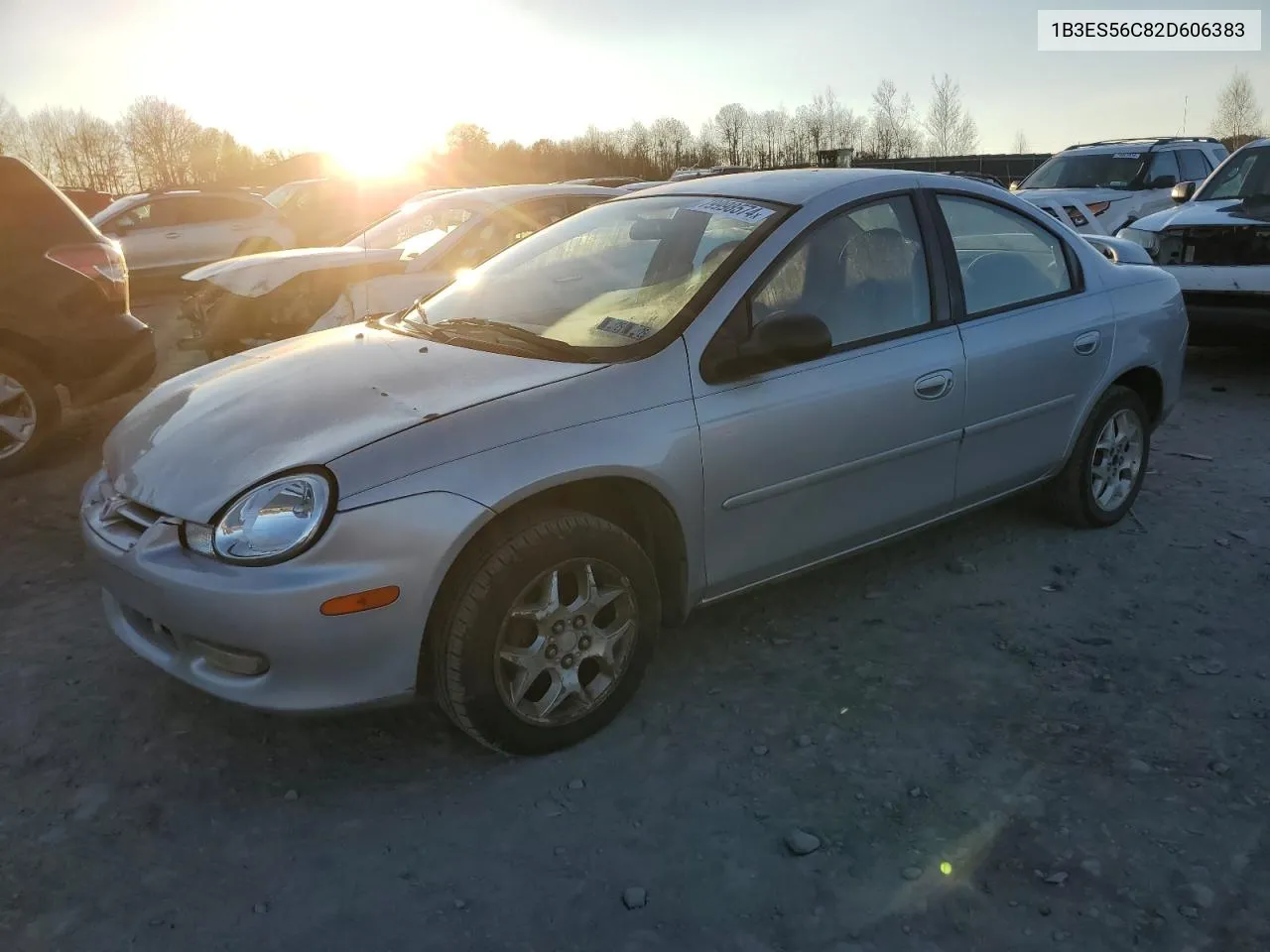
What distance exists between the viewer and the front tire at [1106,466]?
4301 millimetres

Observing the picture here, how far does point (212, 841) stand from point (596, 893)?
105cm

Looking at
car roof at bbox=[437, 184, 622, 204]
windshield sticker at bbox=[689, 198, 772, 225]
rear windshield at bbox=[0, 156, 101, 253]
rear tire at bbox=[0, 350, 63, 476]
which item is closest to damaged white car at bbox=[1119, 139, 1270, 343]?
car roof at bbox=[437, 184, 622, 204]

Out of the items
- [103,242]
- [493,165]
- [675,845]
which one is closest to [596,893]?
Result: [675,845]

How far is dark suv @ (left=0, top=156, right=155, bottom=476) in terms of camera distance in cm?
559

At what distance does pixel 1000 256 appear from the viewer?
3982mm

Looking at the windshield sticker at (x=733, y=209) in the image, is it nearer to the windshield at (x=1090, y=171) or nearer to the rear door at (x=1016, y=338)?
the rear door at (x=1016, y=338)

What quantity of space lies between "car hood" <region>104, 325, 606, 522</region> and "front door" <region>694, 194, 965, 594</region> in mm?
556

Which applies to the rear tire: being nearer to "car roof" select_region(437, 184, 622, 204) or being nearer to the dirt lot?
the dirt lot

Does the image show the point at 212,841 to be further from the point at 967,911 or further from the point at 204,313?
the point at 204,313

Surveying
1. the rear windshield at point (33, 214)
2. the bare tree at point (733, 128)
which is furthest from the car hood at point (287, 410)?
the bare tree at point (733, 128)

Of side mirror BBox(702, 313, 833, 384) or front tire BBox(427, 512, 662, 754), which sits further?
side mirror BBox(702, 313, 833, 384)

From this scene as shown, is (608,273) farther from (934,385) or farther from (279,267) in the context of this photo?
(279,267)

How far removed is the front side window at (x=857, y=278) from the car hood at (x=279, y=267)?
407cm

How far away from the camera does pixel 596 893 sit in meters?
2.38
